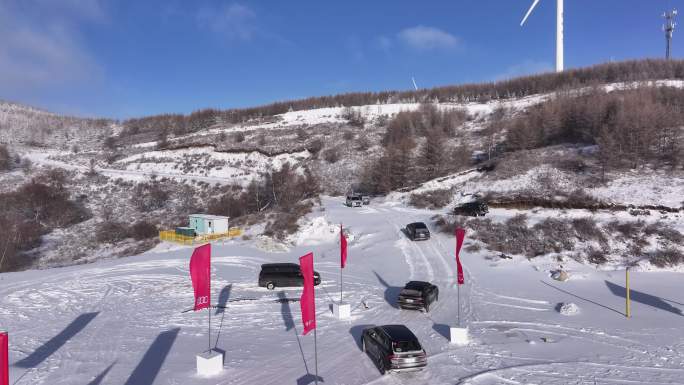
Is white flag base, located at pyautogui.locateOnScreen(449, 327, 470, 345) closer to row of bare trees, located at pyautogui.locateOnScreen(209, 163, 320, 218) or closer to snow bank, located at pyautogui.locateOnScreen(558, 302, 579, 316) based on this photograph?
snow bank, located at pyautogui.locateOnScreen(558, 302, 579, 316)

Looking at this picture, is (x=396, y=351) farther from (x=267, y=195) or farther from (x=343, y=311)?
(x=267, y=195)

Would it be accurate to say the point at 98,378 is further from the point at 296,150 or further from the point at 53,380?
the point at 296,150

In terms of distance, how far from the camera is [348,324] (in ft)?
55.1

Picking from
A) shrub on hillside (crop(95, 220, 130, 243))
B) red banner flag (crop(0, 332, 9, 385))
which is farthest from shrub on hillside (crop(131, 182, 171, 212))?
red banner flag (crop(0, 332, 9, 385))

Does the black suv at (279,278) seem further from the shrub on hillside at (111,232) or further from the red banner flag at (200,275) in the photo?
the shrub on hillside at (111,232)

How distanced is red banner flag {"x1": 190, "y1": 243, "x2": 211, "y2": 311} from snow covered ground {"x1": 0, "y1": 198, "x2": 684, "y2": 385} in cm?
215

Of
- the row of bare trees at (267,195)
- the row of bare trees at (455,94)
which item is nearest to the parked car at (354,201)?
the row of bare trees at (267,195)

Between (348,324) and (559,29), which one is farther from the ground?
(559,29)

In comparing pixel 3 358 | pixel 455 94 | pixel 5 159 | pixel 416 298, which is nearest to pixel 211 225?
pixel 416 298

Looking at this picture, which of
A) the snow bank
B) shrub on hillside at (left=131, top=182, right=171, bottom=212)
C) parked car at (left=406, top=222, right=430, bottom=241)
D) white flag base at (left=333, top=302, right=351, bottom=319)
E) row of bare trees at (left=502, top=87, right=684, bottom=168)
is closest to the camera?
white flag base at (left=333, top=302, right=351, bottom=319)

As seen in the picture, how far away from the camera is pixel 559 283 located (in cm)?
2294

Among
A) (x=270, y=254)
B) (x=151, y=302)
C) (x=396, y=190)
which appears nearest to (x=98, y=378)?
(x=151, y=302)

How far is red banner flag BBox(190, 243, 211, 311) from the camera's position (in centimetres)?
1195

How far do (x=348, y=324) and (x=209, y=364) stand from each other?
257 inches
